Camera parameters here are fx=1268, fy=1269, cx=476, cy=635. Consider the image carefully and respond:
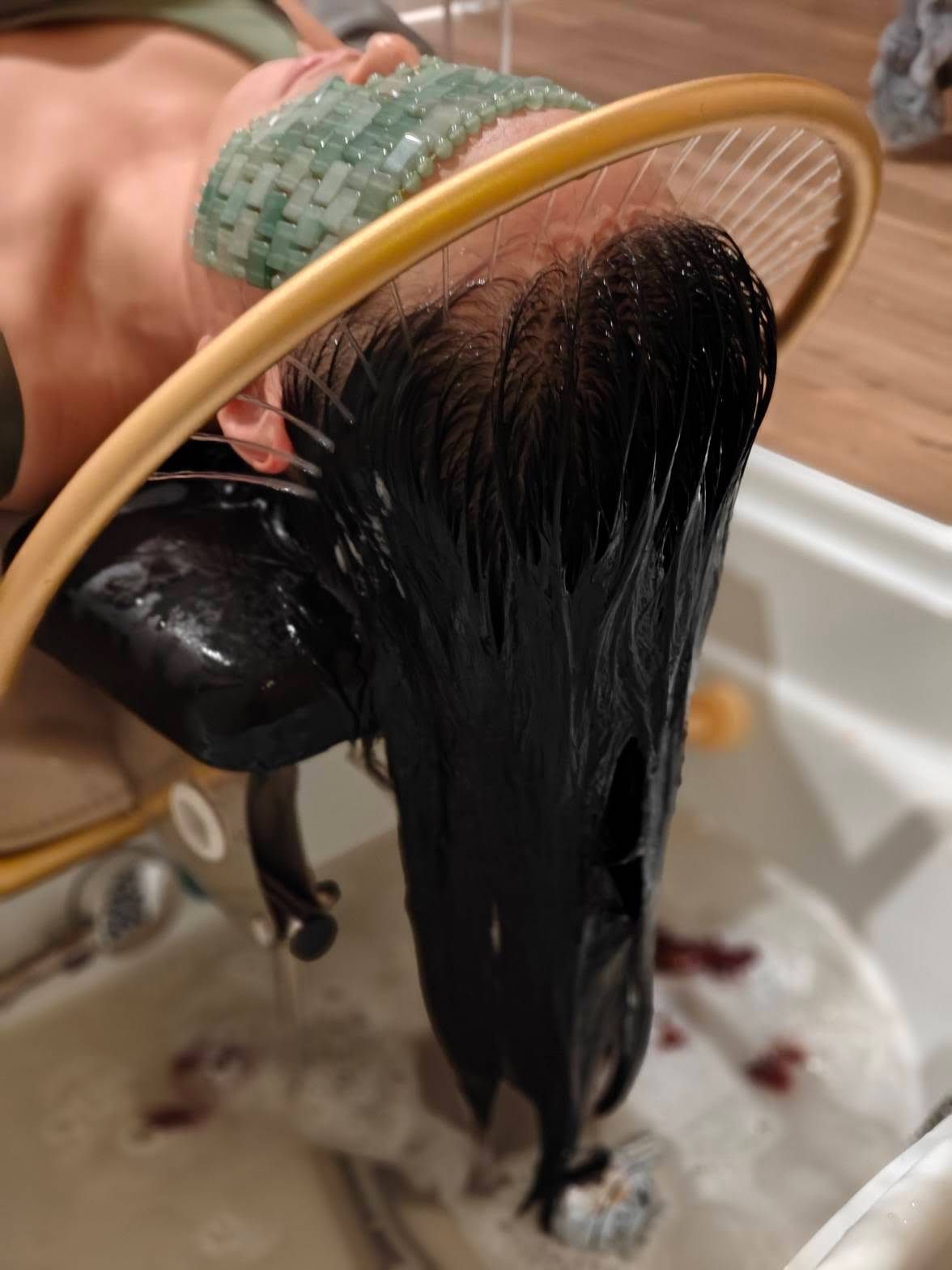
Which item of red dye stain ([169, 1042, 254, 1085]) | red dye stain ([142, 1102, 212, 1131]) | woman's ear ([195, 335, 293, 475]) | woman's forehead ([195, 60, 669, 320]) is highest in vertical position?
woman's forehead ([195, 60, 669, 320])

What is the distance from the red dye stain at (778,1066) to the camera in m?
1.09

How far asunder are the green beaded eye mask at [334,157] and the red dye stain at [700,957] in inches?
31.4

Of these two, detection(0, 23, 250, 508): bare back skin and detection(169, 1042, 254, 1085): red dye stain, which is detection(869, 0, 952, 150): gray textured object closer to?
detection(0, 23, 250, 508): bare back skin

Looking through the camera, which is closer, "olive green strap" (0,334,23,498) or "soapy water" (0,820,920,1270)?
"olive green strap" (0,334,23,498)

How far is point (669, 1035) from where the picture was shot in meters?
1.13

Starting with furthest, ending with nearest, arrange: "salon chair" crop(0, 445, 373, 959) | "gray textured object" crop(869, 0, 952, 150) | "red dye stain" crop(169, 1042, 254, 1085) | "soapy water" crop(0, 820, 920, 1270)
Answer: "gray textured object" crop(869, 0, 952, 150) → "red dye stain" crop(169, 1042, 254, 1085) → "soapy water" crop(0, 820, 920, 1270) → "salon chair" crop(0, 445, 373, 959)

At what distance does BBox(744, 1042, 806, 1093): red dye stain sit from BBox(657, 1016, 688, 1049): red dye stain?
0.19ft

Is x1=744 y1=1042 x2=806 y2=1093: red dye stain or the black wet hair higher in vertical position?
the black wet hair

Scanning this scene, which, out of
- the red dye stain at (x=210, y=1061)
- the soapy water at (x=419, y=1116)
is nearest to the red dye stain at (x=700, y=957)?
the soapy water at (x=419, y=1116)

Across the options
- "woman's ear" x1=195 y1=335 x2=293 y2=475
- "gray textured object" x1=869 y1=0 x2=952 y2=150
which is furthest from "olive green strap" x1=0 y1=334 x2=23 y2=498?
"gray textured object" x1=869 y1=0 x2=952 y2=150

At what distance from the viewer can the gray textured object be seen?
47.6 inches

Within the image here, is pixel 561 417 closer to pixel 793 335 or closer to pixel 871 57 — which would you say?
pixel 793 335

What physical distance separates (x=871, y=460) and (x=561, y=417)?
0.58 m

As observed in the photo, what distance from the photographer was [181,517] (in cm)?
77
